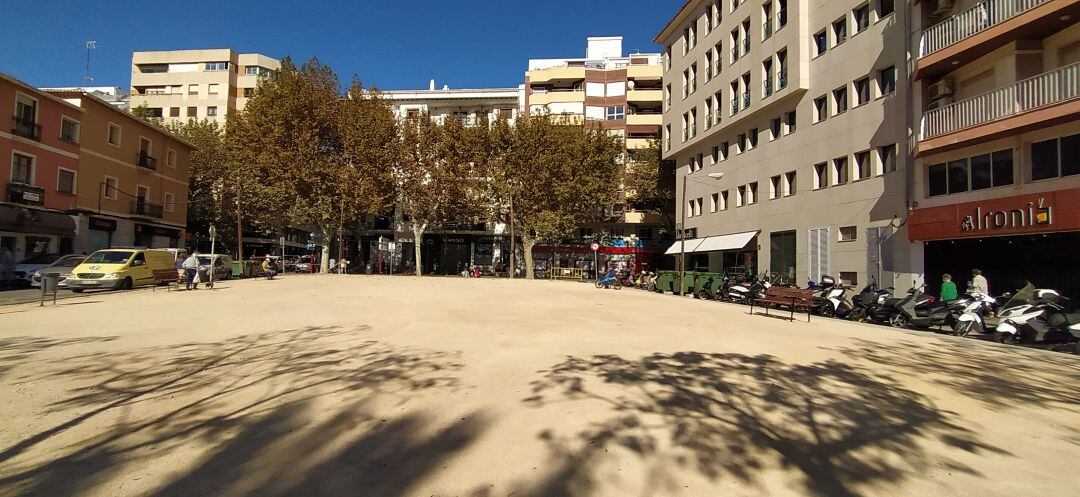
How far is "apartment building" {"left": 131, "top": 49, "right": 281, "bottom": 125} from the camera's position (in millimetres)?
55969

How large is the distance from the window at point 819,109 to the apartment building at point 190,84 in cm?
5541

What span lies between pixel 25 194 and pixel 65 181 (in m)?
3.14

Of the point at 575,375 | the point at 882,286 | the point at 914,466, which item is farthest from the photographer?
the point at 882,286

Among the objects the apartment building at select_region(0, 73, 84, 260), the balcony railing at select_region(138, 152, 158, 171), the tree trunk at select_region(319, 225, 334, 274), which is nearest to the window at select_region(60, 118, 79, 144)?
the apartment building at select_region(0, 73, 84, 260)

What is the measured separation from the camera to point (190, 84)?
56250mm

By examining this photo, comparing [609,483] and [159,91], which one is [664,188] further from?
Answer: [159,91]

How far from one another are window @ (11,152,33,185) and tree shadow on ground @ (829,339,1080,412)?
121 feet

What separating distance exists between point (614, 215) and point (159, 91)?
52.7 metres

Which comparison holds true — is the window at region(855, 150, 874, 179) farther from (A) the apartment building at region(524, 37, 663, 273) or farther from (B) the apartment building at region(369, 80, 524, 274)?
(B) the apartment building at region(369, 80, 524, 274)

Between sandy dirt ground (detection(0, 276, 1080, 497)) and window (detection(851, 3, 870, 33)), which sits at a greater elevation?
window (detection(851, 3, 870, 33))

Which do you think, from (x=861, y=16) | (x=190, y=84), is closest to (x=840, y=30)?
(x=861, y=16)

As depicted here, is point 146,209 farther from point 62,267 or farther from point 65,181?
point 62,267

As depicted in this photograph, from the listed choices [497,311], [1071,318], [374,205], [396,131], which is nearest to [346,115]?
[396,131]

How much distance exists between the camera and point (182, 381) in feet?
18.3
